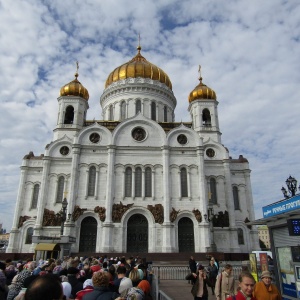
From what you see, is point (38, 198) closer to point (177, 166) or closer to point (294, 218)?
point (177, 166)

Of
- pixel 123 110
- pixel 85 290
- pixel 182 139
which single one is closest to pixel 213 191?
pixel 182 139

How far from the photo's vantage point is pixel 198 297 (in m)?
7.54

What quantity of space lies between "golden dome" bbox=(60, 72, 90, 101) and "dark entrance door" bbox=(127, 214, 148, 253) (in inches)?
663

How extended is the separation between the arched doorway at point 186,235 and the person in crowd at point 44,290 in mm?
27469

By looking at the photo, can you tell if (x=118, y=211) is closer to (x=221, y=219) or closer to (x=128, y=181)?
(x=128, y=181)

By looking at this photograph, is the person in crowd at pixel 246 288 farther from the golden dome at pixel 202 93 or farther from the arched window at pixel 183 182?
the golden dome at pixel 202 93

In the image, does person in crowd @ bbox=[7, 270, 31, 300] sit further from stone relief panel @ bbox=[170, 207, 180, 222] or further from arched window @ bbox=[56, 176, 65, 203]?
arched window @ bbox=[56, 176, 65, 203]

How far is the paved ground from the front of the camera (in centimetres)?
1170

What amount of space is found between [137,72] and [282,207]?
33883mm

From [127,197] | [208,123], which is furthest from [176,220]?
[208,123]

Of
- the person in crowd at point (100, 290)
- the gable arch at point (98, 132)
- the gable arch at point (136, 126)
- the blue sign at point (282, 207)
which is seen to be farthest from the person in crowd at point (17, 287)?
the gable arch at point (98, 132)

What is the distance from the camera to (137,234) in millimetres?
28516

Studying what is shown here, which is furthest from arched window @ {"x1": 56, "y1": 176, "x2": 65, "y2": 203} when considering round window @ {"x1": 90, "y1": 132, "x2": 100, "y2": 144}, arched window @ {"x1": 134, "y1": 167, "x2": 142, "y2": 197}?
arched window @ {"x1": 134, "y1": 167, "x2": 142, "y2": 197}

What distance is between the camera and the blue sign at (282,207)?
7.98 metres
